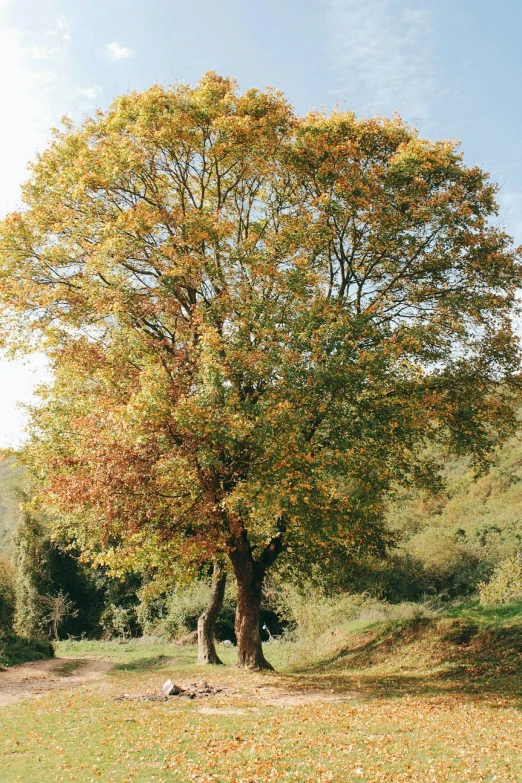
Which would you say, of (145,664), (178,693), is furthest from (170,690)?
(145,664)

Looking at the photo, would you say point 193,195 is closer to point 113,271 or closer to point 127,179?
point 127,179

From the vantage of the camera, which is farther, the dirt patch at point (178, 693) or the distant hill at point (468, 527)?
the distant hill at point (468, 527)

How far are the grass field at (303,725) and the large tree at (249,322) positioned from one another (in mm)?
3737

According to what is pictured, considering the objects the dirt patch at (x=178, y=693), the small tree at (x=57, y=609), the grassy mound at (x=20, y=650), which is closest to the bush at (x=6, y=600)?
the small tree at (x=57, y=609)

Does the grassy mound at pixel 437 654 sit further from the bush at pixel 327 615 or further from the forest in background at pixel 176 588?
the forest in background at pixel 176 588

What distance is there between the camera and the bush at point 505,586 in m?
25.9

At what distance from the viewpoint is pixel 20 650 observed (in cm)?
2494

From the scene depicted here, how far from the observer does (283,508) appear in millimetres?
13203

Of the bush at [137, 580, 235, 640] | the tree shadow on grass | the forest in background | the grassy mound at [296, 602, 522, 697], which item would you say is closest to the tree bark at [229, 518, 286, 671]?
the grassy mound at [296, 602, 522, 697]

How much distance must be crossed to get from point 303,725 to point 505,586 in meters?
20.4

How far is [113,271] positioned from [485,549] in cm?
3287

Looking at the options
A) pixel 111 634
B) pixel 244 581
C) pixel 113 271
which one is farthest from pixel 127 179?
pixel 111 634

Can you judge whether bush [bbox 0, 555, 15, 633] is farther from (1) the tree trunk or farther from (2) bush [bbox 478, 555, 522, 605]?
(2) bush [bbox 478, 555, 522, 605]

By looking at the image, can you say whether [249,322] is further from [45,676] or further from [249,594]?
[45,676]
